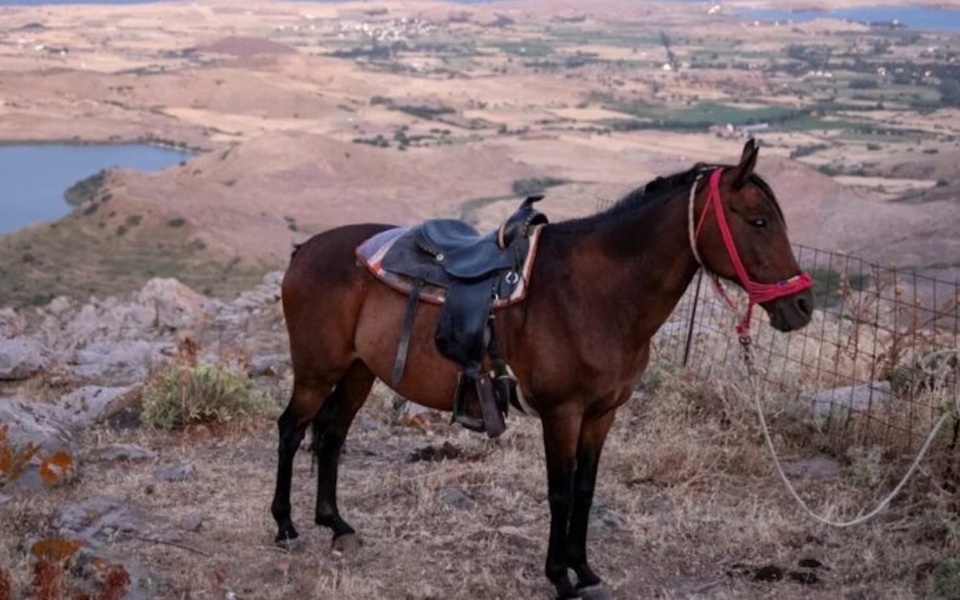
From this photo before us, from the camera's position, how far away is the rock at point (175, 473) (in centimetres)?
725

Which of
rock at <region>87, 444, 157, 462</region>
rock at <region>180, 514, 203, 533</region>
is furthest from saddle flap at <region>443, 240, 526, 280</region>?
rock at <region>87, 444, 157, 462</region>

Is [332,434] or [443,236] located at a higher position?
[443,236]

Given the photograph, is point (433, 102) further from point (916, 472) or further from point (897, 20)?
point (897, 20)

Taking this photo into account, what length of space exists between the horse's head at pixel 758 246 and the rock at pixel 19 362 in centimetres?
805

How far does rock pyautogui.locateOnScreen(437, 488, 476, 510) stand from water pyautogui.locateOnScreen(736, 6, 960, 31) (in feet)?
482

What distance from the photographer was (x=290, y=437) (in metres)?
6.16

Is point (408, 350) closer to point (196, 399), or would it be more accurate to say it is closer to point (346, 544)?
point (346, 544)

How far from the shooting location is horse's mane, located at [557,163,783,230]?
207 inches

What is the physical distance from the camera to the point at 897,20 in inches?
6102

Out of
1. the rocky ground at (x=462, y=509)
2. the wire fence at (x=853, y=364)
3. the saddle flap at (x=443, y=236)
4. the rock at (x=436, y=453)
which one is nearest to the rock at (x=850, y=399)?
the wire fence at (x=853, y=364)

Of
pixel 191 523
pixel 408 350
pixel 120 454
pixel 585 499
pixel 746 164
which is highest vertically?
pixel 746 164

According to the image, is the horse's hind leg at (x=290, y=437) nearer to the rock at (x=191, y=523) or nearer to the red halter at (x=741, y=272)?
the rock at (x=191, y=523)

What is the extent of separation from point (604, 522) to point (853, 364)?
119 inches

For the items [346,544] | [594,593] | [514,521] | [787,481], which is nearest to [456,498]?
[514,521]
